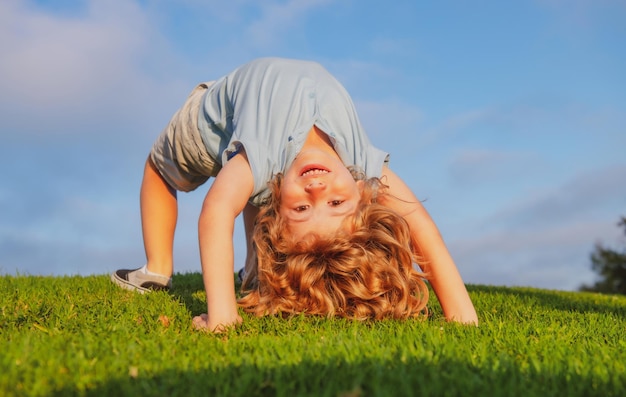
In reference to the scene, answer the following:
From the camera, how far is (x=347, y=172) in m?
4.79

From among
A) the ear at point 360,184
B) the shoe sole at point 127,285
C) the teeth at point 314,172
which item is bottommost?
the shoe sole at point 127,285

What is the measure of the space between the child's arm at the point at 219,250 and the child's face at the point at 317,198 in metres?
0.39

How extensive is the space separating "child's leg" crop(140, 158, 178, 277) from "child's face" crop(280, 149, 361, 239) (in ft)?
7.97

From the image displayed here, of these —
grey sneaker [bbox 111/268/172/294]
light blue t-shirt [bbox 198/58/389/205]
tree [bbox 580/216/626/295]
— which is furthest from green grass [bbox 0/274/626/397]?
tree [bbox 580/216/626/295]

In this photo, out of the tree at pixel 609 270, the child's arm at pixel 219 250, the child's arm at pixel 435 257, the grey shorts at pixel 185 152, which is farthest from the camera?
the tree at pixel 609 270

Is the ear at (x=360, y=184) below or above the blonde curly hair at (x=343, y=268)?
above

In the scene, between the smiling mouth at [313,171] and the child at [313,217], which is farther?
the smiling mouth at [313,171]

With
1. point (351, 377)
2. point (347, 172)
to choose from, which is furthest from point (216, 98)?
point (351, 377)

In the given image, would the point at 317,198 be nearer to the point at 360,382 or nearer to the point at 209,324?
the point at 209,324

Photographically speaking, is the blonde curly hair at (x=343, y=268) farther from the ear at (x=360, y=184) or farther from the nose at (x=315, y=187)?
the nose at (x=315, y=187)

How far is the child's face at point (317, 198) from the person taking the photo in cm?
450

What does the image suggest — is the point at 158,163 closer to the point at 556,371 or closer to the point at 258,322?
the point at 258,322

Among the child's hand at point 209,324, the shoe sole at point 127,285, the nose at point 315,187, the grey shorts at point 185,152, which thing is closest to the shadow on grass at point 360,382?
the child's hand at point 209,324

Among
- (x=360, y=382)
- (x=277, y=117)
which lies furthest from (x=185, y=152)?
(x=360, y=382)
